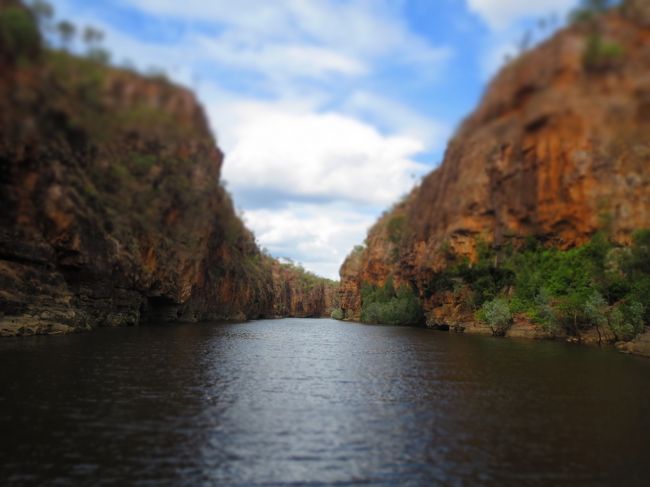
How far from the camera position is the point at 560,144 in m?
6.36

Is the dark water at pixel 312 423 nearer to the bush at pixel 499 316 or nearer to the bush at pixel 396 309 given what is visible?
the bush at pixel 499 316

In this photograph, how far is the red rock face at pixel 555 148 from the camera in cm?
420

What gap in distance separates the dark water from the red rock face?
5.60m

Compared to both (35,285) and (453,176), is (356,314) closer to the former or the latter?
(35,285)

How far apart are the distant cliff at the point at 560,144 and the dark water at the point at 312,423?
5.69 metres

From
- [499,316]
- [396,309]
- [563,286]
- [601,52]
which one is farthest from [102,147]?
[396,309]

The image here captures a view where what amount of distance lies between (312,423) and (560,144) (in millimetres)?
11984

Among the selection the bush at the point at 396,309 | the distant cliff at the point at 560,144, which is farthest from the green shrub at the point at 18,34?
the bush at the point at 396,309

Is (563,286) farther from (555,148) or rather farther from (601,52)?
(601,52)

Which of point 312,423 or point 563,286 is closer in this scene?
point 312,423

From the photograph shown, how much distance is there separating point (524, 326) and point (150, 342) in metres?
39.5

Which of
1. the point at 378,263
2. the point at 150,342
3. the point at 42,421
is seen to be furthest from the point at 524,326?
the point at 378,263

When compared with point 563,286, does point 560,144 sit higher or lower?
lower

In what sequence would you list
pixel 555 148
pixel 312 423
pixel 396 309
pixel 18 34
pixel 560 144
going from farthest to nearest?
pixel 396 309 → pixel 312 423 → pixel 555 148 → pixel 560 144 → pixel 18 34
